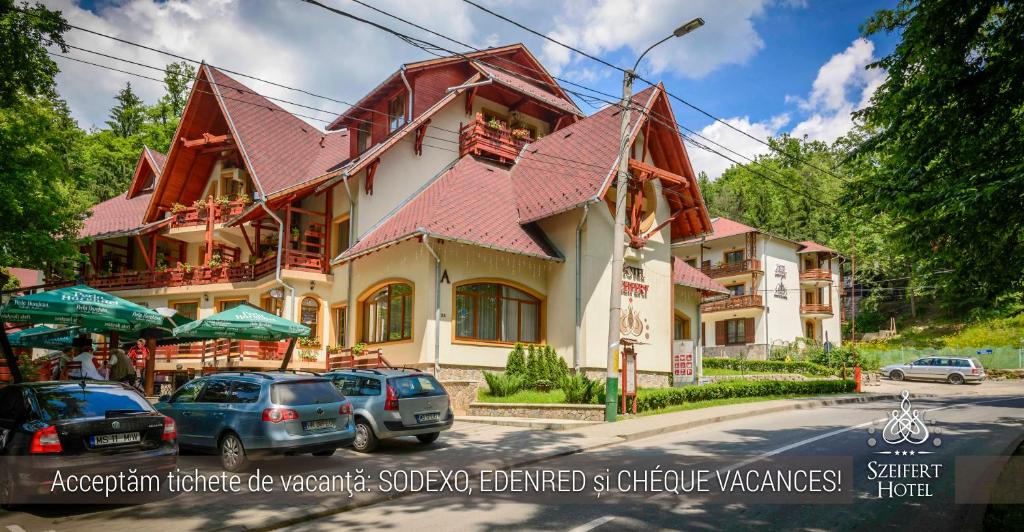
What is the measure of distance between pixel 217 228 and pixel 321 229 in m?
5.31

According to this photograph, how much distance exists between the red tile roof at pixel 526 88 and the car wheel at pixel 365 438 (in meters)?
15.5

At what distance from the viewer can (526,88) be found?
27.4 m

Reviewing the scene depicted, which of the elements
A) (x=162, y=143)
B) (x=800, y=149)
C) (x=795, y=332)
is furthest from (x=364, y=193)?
(x=800, y=149)

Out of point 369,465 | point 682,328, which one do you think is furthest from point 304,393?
point 682,328

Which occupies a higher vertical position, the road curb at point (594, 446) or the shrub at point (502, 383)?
the shrub at point (502, 383)

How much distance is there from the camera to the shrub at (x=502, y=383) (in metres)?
20.2

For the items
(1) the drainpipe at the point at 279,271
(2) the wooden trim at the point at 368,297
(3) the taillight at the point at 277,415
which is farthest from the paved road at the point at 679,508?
(1) the drainpipe at the point at 279,271

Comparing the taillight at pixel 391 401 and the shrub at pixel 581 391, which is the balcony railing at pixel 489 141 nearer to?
the shrub at pixel 581 391

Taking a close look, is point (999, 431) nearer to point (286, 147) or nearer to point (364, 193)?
point (364, 193)

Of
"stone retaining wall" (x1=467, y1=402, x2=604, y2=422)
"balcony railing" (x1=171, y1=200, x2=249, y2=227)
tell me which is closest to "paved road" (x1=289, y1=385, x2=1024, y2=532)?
"stone retaining wall" (x1=467, y1=402, x2=604, y2=422)

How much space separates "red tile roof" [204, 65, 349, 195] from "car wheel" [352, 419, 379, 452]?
53.9ft

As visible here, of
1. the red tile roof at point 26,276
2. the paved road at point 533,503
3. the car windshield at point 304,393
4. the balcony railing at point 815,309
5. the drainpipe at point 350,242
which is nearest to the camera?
the paved road at point 533,503

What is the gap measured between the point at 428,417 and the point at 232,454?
12.5ft

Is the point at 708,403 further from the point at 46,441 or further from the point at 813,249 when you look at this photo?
the point at 813,249
